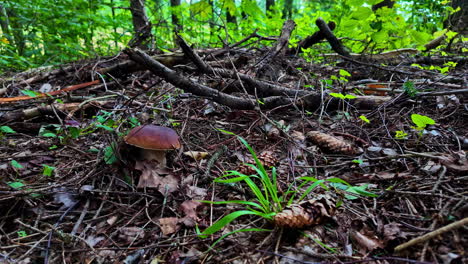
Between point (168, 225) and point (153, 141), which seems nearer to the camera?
point (168, 225)

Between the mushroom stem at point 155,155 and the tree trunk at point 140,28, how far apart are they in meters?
2.40

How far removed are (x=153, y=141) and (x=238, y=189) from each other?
686mm

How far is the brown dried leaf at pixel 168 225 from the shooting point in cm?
142

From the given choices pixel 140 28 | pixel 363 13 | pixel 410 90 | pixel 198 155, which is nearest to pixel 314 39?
pixel 363 13

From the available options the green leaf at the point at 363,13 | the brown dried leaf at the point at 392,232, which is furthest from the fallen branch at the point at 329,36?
the brown dried leaf at the point at 392,232

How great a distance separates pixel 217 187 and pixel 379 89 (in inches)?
91.3

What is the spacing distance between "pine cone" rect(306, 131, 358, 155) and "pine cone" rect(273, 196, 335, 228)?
2.54ft

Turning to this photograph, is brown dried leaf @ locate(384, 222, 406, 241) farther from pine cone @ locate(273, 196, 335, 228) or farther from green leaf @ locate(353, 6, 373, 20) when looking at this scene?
green leaf @ locate(353, 6, 373, 20)

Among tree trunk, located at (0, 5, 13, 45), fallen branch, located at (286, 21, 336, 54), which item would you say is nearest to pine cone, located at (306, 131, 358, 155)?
fallen branch, located at (286, 21, 336, 54)

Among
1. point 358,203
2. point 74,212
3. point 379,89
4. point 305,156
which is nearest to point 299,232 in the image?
point 358,203

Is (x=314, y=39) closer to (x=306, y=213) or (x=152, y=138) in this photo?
(x=152, y=138)

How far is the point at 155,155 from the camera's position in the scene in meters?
1.90

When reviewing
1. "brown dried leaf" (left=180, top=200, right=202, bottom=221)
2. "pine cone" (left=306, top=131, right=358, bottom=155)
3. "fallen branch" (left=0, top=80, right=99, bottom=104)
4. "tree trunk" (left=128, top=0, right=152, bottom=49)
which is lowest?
"brown dried leaf" (left=180, top=200, right=202, bottom=221)

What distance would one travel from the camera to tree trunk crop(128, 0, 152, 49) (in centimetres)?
423
